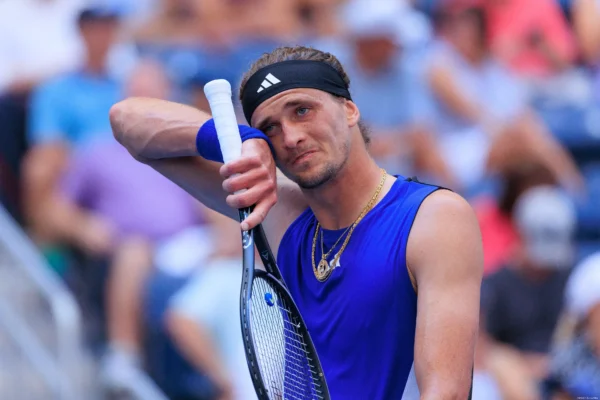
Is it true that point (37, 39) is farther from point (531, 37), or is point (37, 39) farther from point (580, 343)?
point (580, 343)

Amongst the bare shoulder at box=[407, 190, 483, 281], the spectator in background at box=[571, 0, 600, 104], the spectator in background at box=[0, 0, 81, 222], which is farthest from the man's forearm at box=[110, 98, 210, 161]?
the spectator in background at box=[571, 0, 600, 104]

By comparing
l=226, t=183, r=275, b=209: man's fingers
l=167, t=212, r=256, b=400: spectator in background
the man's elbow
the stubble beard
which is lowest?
the man's elbow

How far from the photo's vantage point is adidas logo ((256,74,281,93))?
2980mm

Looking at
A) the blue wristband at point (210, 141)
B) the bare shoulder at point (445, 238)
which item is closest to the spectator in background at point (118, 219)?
the blue wristband at point (210, 141)

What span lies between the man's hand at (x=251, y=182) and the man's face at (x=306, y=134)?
0.12 m

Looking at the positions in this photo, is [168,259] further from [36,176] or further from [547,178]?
[547,178]

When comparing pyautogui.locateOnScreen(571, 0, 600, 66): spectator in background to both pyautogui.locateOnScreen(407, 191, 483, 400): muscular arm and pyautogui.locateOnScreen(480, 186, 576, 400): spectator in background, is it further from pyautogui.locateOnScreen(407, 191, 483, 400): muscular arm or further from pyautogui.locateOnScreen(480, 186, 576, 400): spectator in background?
pyautogui.locateOnScreen(407, 191, 483, 400): muscular arm

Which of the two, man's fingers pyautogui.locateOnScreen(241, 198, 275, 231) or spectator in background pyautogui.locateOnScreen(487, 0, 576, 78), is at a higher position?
spectator in background pyautogui.locateOnScreen(487, 0, 576, 78)

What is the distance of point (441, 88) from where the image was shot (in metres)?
7.20

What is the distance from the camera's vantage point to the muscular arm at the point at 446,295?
2658mm

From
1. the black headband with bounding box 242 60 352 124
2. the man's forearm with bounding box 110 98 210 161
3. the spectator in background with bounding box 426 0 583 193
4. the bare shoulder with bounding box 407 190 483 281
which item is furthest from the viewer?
the spectator in background with bounding box 426 0 583 193

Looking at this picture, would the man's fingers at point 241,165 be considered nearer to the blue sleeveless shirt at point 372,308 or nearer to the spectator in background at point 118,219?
the blue sleeveless shirt at point 372,308

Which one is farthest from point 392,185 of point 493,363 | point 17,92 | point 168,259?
point 17,92

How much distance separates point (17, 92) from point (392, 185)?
477 centimetres
